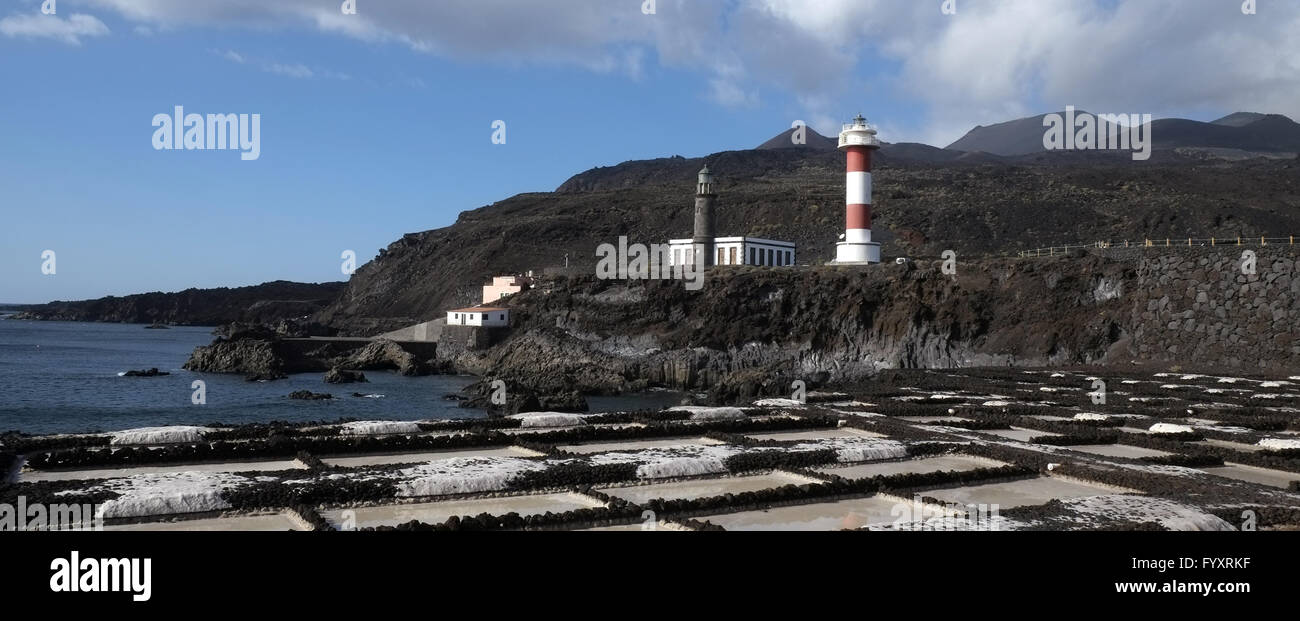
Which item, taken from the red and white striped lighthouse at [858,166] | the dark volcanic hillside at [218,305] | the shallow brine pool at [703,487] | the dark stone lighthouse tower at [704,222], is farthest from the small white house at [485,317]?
the dark volcanic hillside at [218,305]

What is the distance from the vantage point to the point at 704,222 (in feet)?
227

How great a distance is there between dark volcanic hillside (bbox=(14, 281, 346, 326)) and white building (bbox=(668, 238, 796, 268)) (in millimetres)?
89590

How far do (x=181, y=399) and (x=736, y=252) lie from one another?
38581 millimetres

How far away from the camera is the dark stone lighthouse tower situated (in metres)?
68.3

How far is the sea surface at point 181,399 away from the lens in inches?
1607

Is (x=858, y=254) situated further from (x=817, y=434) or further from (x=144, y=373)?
(x=144, y=373)

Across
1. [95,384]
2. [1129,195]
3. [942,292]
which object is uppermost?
[1129,195]

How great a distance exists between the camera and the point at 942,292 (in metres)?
52.4

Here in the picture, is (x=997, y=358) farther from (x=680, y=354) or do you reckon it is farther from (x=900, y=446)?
(x=900, y=446)

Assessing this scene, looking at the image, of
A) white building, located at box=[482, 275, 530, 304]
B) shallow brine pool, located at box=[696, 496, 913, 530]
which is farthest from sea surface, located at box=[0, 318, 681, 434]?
shallow brine pool, located at box=[696, 496, 913, 530]

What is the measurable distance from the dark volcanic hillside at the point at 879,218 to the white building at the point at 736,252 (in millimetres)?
17178

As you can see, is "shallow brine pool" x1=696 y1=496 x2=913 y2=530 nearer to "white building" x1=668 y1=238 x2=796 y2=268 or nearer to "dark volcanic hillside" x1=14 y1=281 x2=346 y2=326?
"white building" x1=668 y1=238 x2=796 y2=268

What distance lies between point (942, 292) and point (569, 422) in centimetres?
3800
